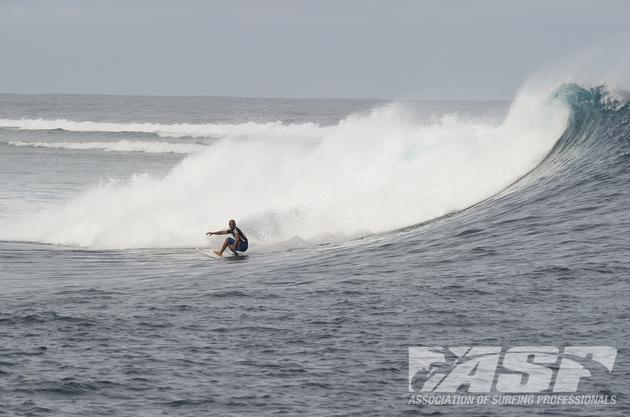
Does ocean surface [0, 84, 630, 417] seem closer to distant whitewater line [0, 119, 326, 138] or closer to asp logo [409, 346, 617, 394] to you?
asp logo [409, 346, 617, 394]

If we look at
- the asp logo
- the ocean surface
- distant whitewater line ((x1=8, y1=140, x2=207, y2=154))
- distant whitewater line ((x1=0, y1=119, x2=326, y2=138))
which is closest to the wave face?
the ocean surface

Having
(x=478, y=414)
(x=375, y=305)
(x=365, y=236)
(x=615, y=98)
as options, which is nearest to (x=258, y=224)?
(x=365, y=236)

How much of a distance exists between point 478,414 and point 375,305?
477 cm

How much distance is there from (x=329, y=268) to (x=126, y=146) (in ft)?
161

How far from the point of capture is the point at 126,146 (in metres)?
66.1

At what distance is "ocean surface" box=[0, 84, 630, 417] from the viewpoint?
11.8m

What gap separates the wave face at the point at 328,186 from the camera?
25422mm

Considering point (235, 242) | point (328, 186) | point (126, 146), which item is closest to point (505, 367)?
point (235, 242)

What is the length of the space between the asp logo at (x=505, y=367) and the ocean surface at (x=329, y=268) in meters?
0.21

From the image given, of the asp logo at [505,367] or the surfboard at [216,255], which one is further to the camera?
the surfboard at [216,255]

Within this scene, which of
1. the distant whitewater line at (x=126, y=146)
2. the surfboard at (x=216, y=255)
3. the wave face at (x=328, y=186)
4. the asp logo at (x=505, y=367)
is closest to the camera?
the asp logo at (x=505, y=367)

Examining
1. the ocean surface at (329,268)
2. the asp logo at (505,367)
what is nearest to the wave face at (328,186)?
the ocean surface at (329,268)

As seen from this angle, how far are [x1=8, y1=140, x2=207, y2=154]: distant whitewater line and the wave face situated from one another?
31.6 metres

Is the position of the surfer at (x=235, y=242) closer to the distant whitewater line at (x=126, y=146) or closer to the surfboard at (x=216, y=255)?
the surfboard at (x=216, y=255)
